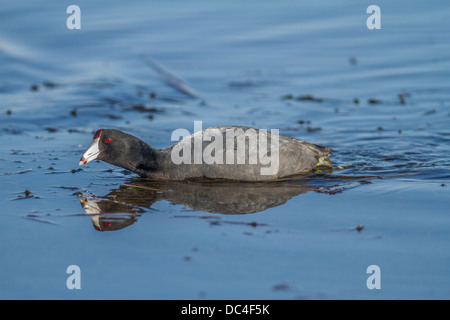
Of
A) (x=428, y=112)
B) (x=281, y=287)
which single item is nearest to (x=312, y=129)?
(x=428, y=112)

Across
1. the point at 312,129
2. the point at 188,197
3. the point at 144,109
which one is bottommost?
the point at 188,197

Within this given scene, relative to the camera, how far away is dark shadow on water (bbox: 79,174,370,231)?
5.45 m

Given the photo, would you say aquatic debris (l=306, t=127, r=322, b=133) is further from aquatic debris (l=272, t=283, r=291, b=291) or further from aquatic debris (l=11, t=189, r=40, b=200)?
aquatic debris (l=272, t=283, r=291, b=291)

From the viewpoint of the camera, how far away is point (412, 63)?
37.8ft

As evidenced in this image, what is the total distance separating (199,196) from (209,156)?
48 centimetres

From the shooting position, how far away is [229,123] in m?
8.77

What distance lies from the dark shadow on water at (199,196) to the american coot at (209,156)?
0.39 ft

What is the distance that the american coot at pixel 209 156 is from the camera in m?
6.27

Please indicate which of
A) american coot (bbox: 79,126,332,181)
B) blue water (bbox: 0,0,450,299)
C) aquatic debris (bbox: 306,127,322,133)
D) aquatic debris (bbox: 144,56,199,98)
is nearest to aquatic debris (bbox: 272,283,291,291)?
blue water (bbox: 0,0,450,299)

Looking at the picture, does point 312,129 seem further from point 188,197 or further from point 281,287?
point 281,287

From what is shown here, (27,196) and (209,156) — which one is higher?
(209,156)

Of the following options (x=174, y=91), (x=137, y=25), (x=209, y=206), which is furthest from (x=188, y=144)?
(x=137, y=25)

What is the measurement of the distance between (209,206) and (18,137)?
3740 mm
